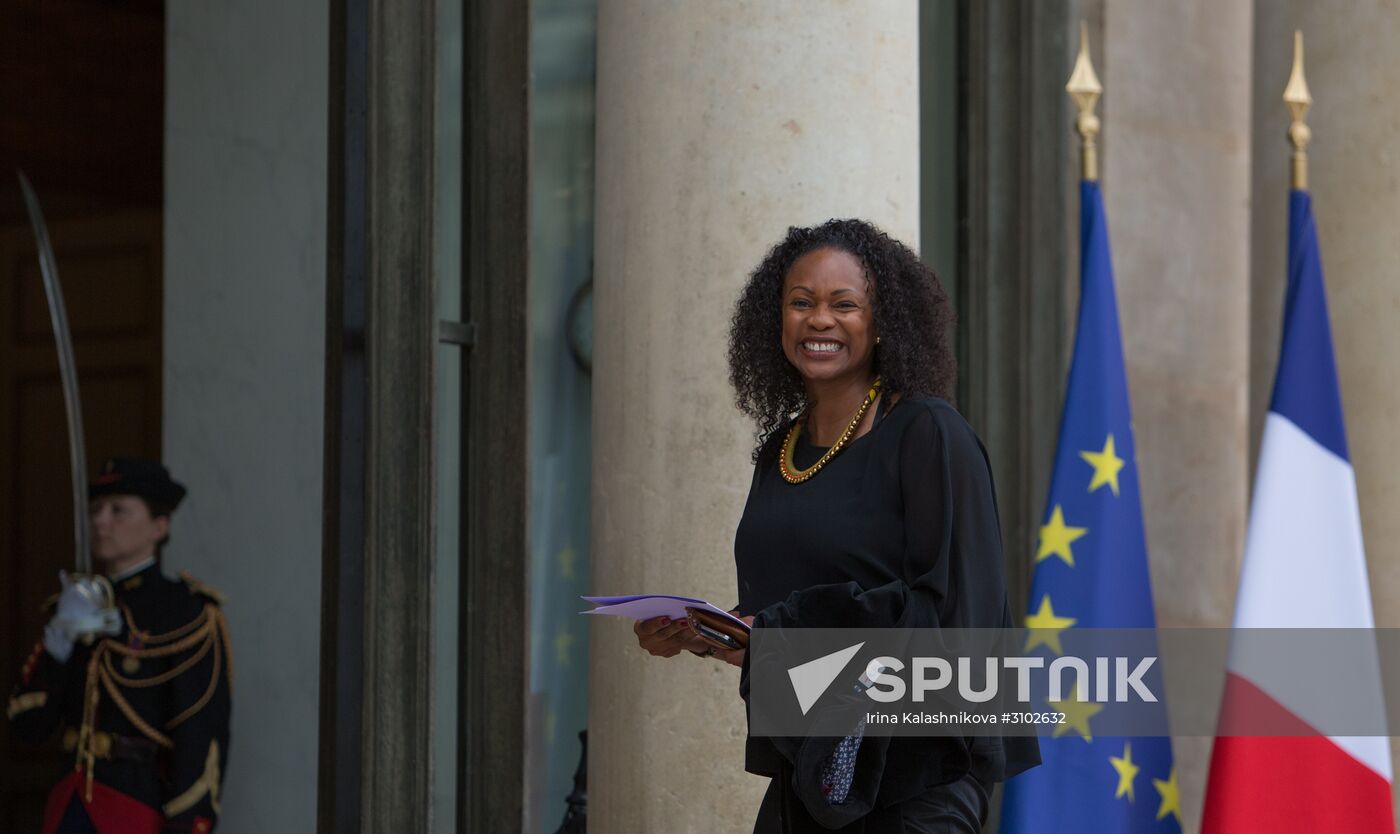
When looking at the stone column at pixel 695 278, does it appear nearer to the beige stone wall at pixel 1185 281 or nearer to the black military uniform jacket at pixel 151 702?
the black military uniform jacket at pixel 151 702

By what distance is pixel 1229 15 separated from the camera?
6.93 meters

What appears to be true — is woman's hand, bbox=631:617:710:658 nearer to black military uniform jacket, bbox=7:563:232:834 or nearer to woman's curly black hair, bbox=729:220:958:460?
woman's curly black hair, bbox=729:220:958:460

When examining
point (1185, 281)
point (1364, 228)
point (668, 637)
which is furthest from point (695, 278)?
point (1185, 281)

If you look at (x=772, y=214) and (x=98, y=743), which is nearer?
(x=772, y=214)

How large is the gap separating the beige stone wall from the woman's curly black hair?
3.45 meters

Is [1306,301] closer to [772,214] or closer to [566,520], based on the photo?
[772,214]

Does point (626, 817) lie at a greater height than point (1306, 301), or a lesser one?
lesser

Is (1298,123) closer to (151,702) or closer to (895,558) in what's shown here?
(895,558)

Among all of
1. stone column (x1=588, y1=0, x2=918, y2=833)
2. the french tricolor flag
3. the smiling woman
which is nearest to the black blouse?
the smiling woman

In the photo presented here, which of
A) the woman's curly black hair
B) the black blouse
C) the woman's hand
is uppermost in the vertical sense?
the woman's curly black hair

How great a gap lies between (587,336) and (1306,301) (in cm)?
189

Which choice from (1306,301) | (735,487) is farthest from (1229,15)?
(735,487)

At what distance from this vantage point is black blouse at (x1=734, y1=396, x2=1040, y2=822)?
2.82 meters

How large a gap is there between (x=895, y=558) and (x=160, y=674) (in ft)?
8.95
